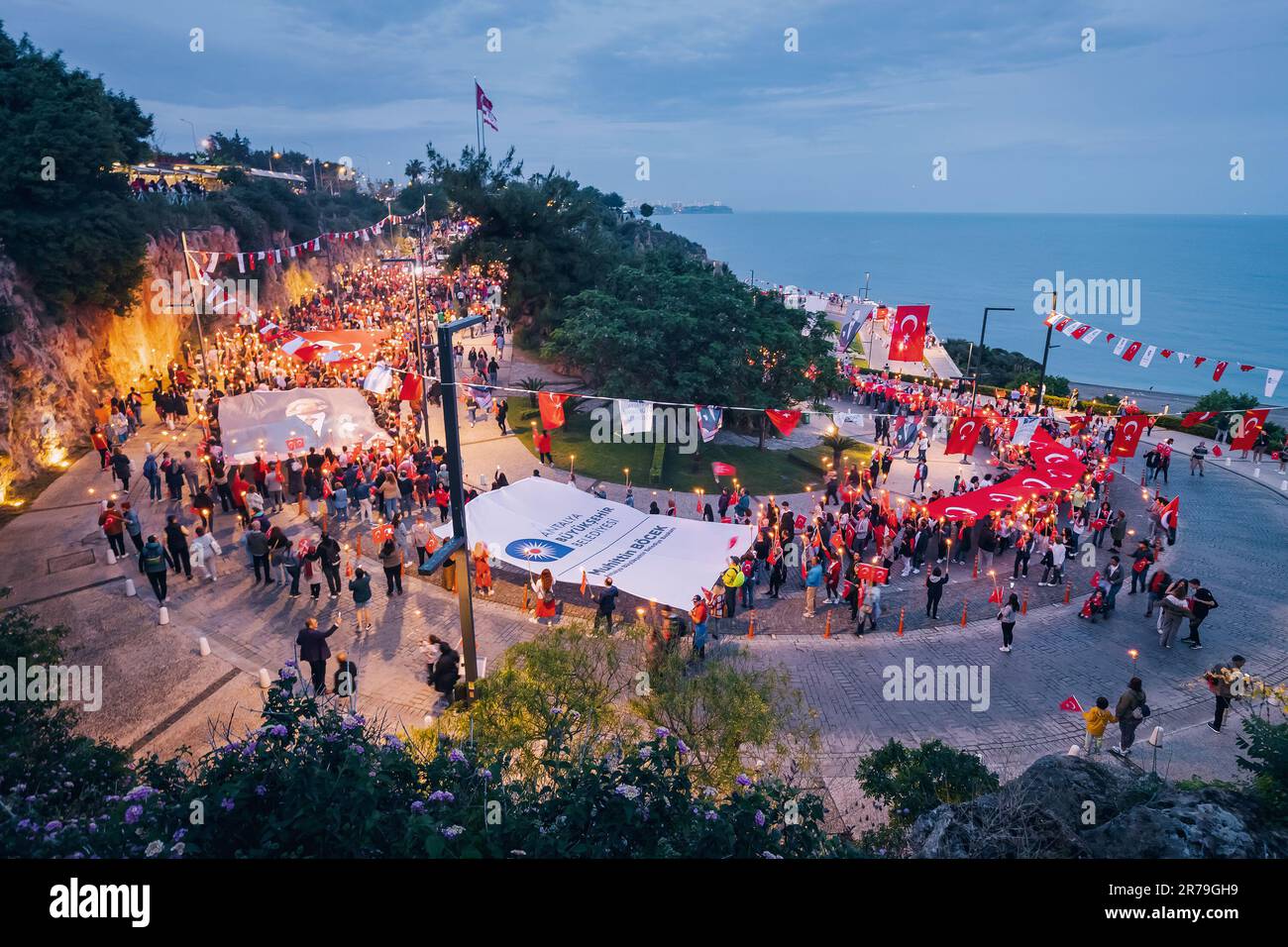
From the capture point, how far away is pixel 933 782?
8695 mm

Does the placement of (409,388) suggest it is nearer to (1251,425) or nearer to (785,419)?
(785,419)

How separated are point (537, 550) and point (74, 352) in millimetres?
22833

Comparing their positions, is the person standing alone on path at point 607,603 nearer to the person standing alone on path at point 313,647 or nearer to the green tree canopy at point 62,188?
the person standing alone on path at point 313,647

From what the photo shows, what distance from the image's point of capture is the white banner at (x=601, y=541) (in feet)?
53.1

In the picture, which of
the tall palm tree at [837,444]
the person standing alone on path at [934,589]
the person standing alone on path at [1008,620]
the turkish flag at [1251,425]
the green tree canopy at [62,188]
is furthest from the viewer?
the tall palm tree at [837,444]

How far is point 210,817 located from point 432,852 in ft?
5.31

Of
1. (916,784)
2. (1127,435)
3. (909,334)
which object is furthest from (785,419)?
(916,784)

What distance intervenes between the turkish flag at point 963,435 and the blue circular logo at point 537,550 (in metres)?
11.3

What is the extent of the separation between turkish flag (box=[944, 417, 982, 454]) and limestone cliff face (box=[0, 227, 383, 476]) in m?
28.3

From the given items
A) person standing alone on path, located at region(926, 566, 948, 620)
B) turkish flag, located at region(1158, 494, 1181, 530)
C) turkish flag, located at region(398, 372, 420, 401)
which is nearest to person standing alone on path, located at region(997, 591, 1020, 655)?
person standing alone on path, located at region(926, 566, 948, 620)

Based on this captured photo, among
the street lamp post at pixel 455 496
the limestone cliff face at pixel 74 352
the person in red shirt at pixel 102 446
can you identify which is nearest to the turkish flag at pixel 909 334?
the street lamp post at pixel 455 496

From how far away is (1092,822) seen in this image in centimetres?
681
